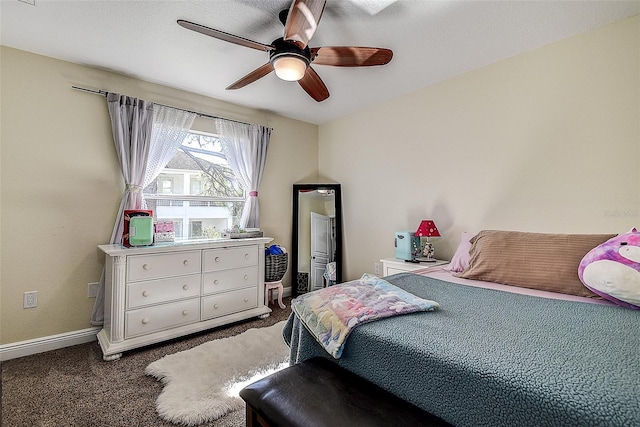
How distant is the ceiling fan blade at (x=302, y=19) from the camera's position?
145 centimetres

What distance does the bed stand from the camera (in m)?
0.71

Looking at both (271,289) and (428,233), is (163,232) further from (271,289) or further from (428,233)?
(428,233)

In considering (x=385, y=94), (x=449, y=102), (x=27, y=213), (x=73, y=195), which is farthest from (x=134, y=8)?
(x=449, y=102)

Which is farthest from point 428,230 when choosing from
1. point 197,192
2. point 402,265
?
point 197,192

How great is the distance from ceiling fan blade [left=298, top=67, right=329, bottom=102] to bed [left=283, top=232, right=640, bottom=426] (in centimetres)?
176

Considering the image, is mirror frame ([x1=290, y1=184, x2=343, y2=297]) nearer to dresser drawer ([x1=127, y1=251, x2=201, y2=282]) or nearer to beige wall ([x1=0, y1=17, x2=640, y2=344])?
beige wall ([x1=0, y1=17, x2=640, y2=344])

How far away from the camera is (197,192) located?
10.5ft

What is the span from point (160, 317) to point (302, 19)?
247cm

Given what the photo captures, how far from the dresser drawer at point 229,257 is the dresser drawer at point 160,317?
344mm

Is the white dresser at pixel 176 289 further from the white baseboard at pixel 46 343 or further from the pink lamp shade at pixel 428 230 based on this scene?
the pink lamp shade at pixel 428 230

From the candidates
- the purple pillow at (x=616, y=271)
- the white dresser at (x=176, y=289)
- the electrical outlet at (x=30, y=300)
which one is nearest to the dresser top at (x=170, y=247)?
the white dresser at (x=176, y=289)

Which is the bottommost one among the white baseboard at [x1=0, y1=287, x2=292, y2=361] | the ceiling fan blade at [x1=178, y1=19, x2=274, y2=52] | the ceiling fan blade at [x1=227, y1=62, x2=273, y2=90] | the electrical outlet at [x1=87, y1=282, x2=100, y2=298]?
the white baseboard at [x1=0, y1=287, x2=292, y2=361]

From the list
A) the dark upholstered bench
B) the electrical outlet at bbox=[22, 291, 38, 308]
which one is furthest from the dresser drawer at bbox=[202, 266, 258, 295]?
the dark upholstered bench

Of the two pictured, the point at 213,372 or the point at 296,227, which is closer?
the point at 213,372
